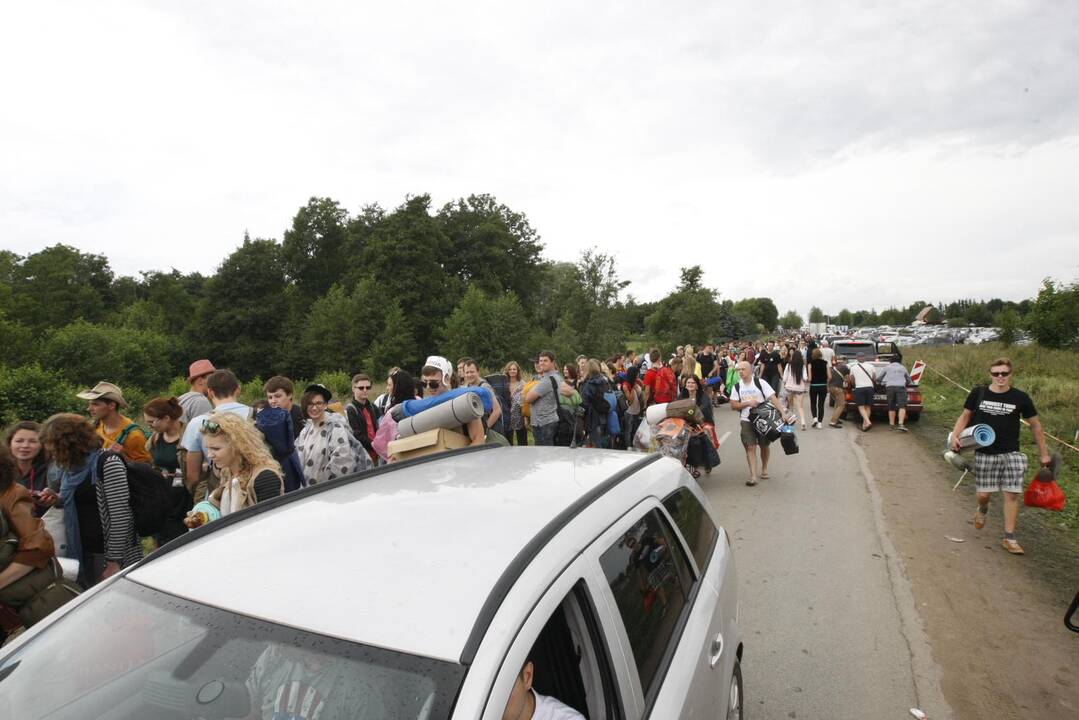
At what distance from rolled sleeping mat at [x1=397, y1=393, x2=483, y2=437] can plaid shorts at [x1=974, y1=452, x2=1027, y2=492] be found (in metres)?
5.21

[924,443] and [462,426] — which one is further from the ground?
[462,426]

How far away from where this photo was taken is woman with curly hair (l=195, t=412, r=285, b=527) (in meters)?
3.51

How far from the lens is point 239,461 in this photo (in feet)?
11.8

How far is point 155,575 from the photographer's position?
5.91 feet

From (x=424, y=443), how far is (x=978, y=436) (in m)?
5.50

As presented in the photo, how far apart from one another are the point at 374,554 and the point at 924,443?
1219cm

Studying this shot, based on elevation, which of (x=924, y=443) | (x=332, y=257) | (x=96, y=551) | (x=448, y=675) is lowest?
(x=924, y=443)

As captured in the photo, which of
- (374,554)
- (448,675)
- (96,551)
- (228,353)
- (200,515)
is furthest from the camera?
(228,353)

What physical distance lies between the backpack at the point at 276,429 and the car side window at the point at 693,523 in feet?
10.8

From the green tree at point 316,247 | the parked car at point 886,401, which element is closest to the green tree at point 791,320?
the green tree at point 316,247

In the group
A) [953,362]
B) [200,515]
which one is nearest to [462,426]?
[200,515]

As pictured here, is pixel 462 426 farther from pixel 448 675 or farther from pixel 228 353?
pixel 228 353

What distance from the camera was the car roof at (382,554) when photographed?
1407 millimetres

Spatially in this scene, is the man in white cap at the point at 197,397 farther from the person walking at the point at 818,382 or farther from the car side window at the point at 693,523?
the person walking at the point at 818,382
